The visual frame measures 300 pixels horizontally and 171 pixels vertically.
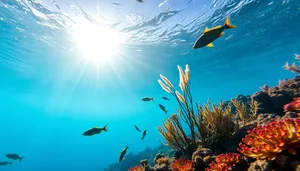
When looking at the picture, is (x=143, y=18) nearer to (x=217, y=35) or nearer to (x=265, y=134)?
(x=217, y=35)

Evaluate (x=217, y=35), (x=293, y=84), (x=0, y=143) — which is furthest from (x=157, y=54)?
(x=0, y=143)

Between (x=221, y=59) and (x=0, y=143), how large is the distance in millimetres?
232405

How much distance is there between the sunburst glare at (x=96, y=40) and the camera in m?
17.2

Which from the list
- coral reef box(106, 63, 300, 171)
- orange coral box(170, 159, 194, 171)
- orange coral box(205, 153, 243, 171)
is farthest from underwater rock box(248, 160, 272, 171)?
orange coral box(170, 159, 194, 171)

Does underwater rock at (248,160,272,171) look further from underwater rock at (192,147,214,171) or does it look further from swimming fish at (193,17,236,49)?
swimming fish at (193,17,236,49)

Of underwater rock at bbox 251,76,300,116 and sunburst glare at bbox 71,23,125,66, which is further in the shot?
sunburst glare at bbox 71,23,125,66

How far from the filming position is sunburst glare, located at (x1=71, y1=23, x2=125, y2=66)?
56.3 ft

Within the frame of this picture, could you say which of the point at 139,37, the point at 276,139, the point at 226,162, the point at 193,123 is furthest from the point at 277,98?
the point at 139,37

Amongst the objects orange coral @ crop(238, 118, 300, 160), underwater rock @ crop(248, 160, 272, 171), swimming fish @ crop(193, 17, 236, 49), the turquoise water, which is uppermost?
the turquoise water

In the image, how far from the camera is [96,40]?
1950 cm

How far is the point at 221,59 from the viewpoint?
30000 millimetres

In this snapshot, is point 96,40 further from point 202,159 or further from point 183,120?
point 202,159

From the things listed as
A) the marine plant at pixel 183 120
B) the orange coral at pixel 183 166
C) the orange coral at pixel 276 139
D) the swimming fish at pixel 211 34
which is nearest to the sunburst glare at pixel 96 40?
the marine plant at pixel 183 120

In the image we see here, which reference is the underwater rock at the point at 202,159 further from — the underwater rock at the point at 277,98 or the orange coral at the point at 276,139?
the underwater rock at the point at 277,98
